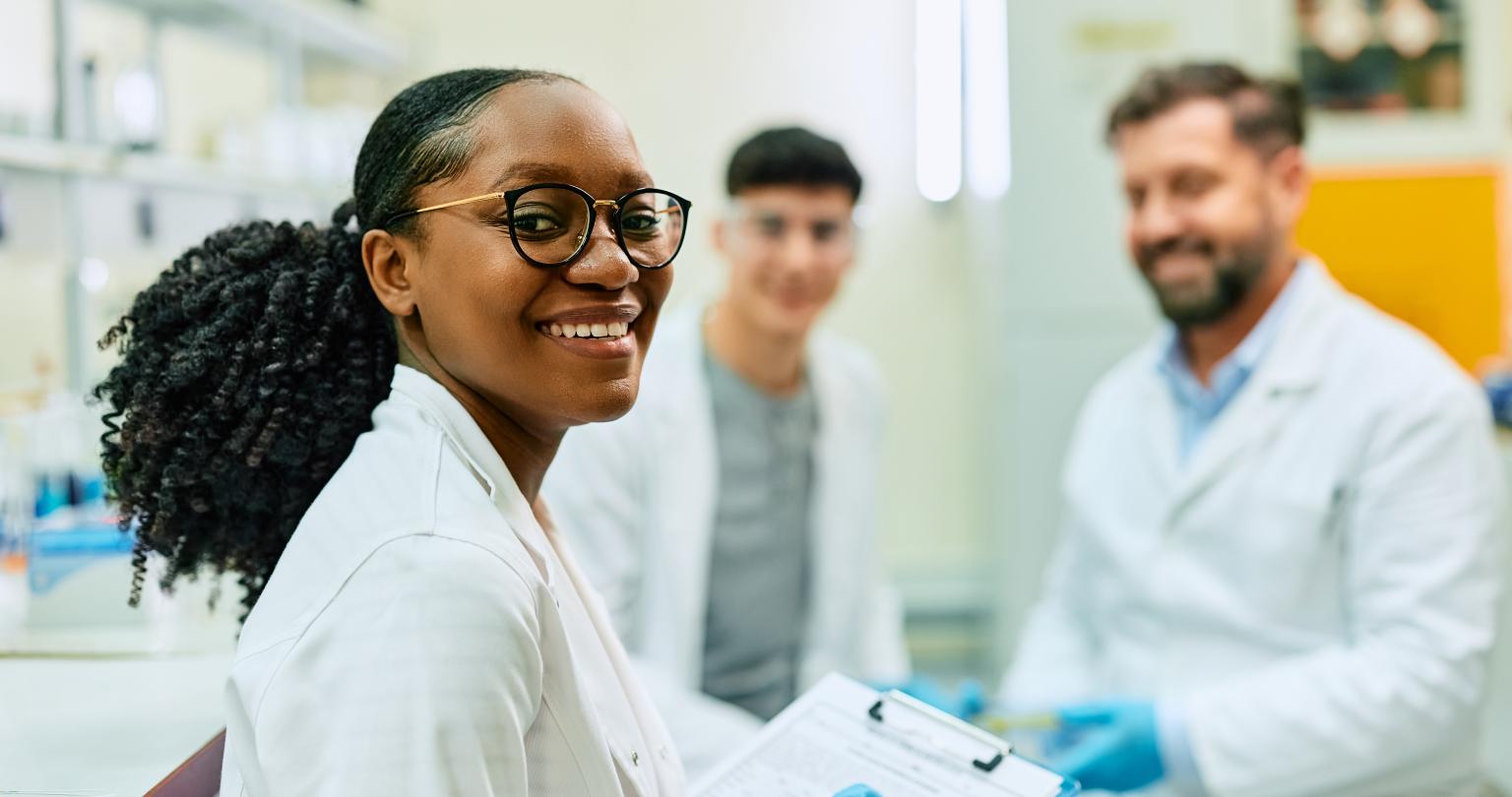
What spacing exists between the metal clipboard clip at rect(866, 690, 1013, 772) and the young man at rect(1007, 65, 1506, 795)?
1.90 feet

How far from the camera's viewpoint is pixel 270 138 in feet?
8.96

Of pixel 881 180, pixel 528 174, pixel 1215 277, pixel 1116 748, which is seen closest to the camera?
pixel 528 174

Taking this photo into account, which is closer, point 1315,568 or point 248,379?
point 248,379

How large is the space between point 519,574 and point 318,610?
11 centimetres

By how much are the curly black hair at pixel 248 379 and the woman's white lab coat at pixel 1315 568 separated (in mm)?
1091

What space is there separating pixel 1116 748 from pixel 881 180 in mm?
2209

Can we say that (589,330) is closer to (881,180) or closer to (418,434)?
(418,434)

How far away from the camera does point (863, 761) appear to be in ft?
2.75

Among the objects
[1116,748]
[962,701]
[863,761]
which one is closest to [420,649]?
[863,761]

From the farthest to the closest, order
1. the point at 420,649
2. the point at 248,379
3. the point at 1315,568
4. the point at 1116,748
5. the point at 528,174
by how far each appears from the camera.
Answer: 1. the point at 1315,568
2. the point at 1116,748
3. the point at 248,379
4. the point at 528,174
5. the point at 420,649

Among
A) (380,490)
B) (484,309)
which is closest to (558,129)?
(484,309)

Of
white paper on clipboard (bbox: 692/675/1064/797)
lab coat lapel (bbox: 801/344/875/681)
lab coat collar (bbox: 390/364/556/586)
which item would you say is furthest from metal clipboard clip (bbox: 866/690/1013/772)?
lab coat lapel (bbox: 801/344/875/681)

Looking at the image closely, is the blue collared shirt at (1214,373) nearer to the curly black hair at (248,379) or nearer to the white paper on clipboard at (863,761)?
the white paper on clipboard at (863,761)

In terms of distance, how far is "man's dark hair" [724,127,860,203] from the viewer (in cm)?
177
